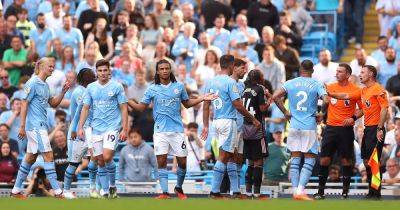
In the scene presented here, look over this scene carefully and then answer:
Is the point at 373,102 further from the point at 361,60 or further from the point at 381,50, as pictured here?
the point at 381,50

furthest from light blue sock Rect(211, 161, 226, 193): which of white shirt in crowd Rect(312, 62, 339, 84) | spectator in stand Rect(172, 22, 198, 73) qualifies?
spectator in stand Rect(172, 22, 198, 73)

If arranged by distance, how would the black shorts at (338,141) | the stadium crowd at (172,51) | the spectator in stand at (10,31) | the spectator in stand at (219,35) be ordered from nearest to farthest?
the black shorts at (338,141) → the stadium crowd at (172,51) → the spectator in stand at (219,35) → the spectator in stand at (10,31)

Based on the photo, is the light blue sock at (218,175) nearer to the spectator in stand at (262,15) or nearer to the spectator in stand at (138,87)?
the spectator in stand at (138,87)

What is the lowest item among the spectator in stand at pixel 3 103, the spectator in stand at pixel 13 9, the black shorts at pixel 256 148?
the black shorts at pixel 256 148

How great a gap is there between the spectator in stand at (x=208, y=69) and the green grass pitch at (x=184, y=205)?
8.61 meters

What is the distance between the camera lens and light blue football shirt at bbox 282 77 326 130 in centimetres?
2144

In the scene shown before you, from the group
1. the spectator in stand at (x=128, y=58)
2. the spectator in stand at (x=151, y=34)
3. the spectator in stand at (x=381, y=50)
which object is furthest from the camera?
the spectator in stand at (x=151, y=34)

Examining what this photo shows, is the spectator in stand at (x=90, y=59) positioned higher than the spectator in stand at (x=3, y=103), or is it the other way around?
the spectator in stand at (x=90, y=59)

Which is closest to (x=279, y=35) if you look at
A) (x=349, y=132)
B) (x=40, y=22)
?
(x=40, y=22)

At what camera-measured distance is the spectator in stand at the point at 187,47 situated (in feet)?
98.3

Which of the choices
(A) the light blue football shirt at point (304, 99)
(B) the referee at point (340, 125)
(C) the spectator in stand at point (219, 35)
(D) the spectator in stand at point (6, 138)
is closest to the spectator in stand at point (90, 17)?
(C) the spectator in stand at point (219, 35)

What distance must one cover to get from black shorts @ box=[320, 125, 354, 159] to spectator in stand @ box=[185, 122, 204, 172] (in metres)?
4.70

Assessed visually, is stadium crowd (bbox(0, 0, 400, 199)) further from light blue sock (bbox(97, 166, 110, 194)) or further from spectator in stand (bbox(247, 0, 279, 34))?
light blue sock (bbox(97, 166, 110, 194))

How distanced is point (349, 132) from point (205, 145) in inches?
226
